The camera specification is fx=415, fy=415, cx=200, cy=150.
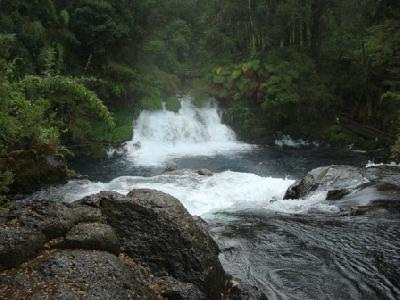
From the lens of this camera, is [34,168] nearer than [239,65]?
Yes

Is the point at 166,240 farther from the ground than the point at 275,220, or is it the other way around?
the point at 166,240

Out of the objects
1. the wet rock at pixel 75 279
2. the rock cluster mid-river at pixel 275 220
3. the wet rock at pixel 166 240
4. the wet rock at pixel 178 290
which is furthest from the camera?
the rock cluster mid-river at pixel 275 220

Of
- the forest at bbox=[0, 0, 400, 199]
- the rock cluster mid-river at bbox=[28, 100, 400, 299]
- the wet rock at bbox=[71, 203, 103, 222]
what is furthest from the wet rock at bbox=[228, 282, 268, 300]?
the forest at bbox=[0, 0, 400, 199]

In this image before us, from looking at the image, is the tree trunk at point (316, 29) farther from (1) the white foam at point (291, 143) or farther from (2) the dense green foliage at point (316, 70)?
(1) the white foam at point (291, 143)

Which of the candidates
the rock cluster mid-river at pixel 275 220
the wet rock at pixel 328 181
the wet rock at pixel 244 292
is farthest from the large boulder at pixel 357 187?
the wet rock at pixel 244 292

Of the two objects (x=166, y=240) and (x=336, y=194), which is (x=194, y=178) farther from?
(x=166, y=240)

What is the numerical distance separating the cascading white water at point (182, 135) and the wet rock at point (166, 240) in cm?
1249

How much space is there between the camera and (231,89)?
2336 centimetres

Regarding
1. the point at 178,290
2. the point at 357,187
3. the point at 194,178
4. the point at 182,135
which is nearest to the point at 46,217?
the point at 178,290

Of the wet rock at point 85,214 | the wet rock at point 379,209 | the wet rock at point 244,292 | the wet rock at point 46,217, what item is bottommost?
the wet rock at point 379,209

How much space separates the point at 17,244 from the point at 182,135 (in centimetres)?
1701

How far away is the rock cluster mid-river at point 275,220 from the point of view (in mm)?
6332

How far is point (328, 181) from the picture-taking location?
11406 mm

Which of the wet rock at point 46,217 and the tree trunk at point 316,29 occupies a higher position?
the tree trunk at point 316,29
